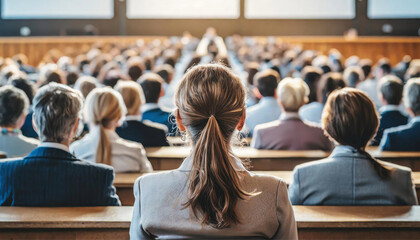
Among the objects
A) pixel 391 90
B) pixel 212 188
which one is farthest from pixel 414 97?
pixel 212 188

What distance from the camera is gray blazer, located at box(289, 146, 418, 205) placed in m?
2.41

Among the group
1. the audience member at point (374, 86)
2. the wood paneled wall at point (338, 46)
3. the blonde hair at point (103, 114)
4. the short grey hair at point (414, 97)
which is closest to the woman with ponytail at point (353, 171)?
the blonde hair at point (103, 114)

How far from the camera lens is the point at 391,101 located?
456cm

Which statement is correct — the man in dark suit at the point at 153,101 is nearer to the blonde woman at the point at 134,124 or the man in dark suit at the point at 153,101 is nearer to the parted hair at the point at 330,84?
the blonde woman at the point at 134,124

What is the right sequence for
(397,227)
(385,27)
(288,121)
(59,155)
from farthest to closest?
(385,27) → (288,121) → (59,155) → (397,227)

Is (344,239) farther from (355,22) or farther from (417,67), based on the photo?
(355,22)

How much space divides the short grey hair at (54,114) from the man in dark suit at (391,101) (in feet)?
9.36

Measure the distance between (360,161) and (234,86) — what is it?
1053 millimetres

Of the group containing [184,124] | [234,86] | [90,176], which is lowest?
[90,176]

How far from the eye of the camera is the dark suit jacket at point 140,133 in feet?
13.5

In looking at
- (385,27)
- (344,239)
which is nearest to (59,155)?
(344,239)

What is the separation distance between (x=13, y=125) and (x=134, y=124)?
0.94m

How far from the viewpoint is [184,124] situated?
64.6 inches

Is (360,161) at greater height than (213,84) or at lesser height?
lesser
